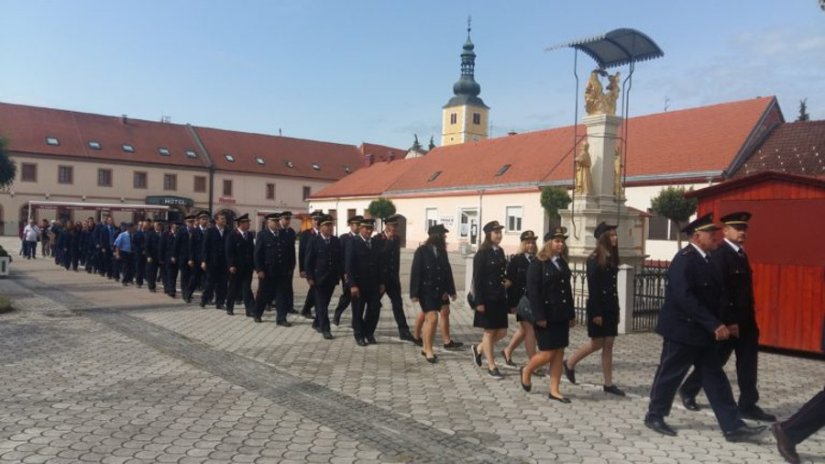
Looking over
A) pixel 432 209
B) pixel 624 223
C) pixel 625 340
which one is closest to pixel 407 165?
pixel 432 209

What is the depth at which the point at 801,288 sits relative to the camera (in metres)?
8.90

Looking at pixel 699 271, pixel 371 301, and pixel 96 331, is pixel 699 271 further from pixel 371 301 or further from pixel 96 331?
pixel 96 331

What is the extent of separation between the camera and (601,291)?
6.82 meters

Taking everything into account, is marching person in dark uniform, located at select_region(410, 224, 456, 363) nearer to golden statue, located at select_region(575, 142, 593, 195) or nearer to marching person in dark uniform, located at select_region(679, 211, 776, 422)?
marching person in dark uniform, located at select_region(679, 211, 776, 422)

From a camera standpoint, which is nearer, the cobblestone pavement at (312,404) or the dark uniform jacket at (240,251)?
the cobblestone pavement at (312,404)

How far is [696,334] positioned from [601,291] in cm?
150

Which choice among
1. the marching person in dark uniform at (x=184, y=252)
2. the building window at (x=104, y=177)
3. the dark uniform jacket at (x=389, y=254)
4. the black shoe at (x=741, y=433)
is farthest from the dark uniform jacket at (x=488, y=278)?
the building window at (x=104, y=177)

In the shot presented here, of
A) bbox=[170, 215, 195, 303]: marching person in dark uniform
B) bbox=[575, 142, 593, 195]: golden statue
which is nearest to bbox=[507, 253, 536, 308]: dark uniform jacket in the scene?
bbox=[575, 142, 593, 195]: golden statue

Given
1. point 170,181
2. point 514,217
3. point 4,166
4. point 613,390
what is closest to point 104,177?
point 170,181

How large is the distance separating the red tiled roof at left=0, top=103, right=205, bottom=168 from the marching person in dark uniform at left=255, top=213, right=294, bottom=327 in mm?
48800

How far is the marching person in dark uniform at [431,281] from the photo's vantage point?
8414 mm

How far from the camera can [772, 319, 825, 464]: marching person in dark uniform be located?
4.70 metres

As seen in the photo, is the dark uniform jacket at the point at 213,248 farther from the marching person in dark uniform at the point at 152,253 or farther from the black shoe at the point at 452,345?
the black shoe at the point at 452,345

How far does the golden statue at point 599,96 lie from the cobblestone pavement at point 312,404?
20.3 feet
